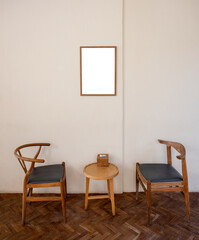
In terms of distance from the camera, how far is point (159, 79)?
2.33 meters

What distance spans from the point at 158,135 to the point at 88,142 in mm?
898

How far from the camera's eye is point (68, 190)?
2498 millimetres

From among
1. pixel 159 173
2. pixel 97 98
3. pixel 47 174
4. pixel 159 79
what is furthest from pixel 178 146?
pixel 47 174

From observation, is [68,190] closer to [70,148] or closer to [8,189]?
[70,148]

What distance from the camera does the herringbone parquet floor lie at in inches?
71.0

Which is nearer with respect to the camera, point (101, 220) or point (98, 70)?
point (101, 220)

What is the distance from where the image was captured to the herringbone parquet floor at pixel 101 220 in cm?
180

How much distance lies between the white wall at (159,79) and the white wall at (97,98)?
0.04ft

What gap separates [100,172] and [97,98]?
88 centimetres

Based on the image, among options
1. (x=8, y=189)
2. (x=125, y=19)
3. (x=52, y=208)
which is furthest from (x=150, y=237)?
(x=125, y=19)

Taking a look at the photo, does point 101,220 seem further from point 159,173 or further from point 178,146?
point 178,146

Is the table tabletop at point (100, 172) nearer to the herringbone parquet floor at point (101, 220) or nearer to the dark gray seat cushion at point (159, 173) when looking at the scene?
the dark gray seat cushion at point (159, 173)

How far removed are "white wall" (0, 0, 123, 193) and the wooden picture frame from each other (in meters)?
0.06

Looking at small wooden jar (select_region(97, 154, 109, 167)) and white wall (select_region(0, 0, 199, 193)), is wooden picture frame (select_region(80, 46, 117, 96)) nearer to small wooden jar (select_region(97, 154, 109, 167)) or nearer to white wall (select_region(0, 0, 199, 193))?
white wall (select_region(0, 0, 199, 193))
